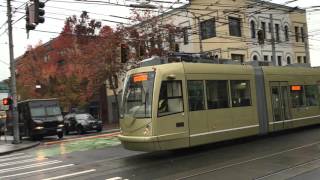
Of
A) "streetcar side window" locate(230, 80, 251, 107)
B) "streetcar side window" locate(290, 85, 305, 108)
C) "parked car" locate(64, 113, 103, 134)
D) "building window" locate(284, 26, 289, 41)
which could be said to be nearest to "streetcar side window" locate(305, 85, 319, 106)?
"streetcar side window" locate(290, 85, 305, 108)

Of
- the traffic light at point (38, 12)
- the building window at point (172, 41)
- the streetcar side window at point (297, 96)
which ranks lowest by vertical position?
the streetcar side window at point (297, 96)

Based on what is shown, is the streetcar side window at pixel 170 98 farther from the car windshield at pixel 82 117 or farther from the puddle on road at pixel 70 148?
the car windshield at pixel 82 117

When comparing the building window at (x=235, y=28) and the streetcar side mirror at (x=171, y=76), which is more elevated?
the building window at (x=235, y=28)

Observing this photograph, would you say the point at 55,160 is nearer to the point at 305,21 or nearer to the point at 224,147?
the point at 224,147

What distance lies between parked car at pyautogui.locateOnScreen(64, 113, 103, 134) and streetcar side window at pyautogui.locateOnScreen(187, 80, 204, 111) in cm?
1956

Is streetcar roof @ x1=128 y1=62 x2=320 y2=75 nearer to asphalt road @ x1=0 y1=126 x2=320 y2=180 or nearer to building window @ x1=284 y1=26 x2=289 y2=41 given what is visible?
asphalt road @ x1=0 y1=126 x2=320 y2=180

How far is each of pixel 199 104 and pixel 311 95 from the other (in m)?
8.42

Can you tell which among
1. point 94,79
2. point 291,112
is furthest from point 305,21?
point 291,112

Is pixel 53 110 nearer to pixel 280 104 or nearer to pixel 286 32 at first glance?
pixel 280 104

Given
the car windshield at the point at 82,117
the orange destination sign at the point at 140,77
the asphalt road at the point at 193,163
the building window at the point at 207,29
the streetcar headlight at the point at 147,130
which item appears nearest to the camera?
the asphalt road at the point at 193,163

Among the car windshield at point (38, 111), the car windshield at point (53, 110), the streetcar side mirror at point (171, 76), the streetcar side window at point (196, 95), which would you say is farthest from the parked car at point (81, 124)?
the streetcar side mirror at point (171, 76)

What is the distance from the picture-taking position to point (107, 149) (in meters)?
17.4

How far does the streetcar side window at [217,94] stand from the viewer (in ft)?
49.7

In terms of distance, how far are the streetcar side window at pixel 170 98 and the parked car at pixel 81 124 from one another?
20.0 m
